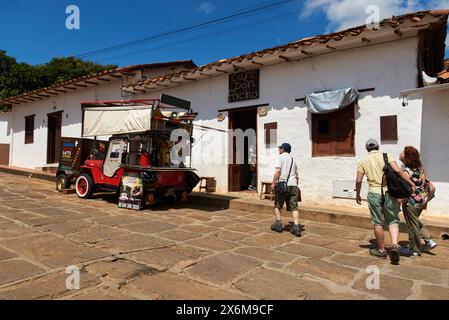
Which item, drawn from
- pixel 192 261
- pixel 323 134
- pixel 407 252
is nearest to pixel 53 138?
pixel 323 134

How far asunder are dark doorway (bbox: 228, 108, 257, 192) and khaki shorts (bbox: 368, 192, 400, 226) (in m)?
5.36

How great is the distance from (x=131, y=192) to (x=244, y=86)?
14.6ft

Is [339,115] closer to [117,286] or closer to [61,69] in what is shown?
[117,286]

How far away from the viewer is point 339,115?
25.4 feet

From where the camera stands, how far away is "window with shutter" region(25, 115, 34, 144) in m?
17.5

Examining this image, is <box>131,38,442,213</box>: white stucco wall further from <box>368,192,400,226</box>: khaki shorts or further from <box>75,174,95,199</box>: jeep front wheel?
<box>75,174,95,199</box>: jeep front wheel

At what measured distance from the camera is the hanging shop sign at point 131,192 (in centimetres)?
756

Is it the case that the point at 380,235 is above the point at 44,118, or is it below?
below

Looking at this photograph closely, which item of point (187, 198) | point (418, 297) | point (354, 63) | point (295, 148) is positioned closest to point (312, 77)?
point (354, 63)

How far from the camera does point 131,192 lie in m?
7.67

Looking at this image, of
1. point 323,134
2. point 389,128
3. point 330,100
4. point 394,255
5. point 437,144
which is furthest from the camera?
point 323,134

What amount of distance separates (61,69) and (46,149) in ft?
31.8

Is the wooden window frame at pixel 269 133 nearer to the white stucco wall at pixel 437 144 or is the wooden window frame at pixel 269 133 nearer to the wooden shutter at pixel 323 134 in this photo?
the wooden shutter at pixel 323 134

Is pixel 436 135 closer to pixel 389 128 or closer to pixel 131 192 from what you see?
pixel 389 128
